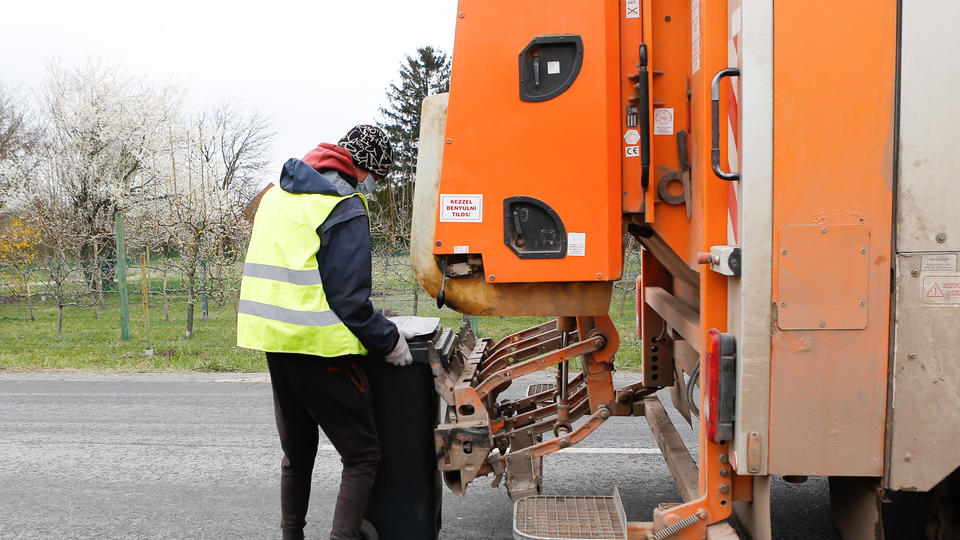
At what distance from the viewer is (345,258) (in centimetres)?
292

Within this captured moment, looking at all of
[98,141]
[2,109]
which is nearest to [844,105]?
[98,141]

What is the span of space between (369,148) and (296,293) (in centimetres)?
72

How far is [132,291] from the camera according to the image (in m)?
12.4

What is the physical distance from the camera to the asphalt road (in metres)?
3.90

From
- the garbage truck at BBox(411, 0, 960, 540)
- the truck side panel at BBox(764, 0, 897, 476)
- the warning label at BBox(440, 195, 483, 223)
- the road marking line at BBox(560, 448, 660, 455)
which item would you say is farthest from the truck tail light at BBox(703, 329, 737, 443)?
the road marking line at BBox(560, 448, 660, 455)

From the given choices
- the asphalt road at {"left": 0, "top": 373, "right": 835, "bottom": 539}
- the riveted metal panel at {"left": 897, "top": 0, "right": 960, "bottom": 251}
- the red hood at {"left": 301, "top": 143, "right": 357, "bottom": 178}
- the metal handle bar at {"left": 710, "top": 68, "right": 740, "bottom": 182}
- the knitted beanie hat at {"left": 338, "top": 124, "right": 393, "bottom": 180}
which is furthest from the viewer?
the asphalt road at {"left": 0, "top": 373, "right": 835, "bottom": 539}

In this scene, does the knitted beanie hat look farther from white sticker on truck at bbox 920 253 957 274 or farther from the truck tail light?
white sticker on truck at bbox 920 253 957 274

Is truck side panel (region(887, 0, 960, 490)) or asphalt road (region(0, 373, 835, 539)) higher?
truck side panel (region(887, 0, 960, 490))

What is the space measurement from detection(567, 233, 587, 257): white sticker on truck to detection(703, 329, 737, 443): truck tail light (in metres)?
0.59

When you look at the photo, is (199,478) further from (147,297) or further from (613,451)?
(147,297)

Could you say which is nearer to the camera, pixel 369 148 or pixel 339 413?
pixel 339 413

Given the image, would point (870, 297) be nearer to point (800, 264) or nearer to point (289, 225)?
point (800, 264)

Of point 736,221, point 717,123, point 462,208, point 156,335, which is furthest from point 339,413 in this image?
point 156,335

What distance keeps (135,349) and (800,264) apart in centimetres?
970
